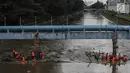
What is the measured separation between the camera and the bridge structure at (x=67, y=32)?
3088 centimetres

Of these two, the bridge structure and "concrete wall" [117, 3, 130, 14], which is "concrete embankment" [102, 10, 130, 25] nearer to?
"concrete wall" [117, 3, 130, 14]

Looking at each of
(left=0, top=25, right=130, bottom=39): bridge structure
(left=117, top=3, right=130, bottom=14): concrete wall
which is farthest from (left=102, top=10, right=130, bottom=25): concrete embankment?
(left=0, top=25, right=130, bottom=39): bridge structure

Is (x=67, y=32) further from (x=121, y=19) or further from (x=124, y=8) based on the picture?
(x=124, y=8)

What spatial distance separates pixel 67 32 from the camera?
32094 mm

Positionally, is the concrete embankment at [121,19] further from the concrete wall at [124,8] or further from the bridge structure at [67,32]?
the bridge structure at [67,32]

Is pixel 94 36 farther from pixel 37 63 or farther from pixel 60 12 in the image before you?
pixel 60 12

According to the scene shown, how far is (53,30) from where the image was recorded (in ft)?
111

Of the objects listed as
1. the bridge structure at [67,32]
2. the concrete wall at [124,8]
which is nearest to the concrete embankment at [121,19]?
the concrete wall at [124,8]

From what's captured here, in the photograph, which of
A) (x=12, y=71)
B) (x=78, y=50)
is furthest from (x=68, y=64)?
(x=78, y=50)

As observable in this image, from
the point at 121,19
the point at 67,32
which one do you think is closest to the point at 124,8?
the point at 121,19

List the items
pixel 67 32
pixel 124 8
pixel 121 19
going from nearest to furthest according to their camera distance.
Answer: pixel 67 32
pixel 121 19
pixel 124 8

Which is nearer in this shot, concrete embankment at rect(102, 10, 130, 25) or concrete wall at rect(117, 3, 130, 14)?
concrete embankment at rect(102, 10, 130, 25)

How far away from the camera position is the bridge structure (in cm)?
3088

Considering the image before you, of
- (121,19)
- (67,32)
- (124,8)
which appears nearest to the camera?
(67,32)
